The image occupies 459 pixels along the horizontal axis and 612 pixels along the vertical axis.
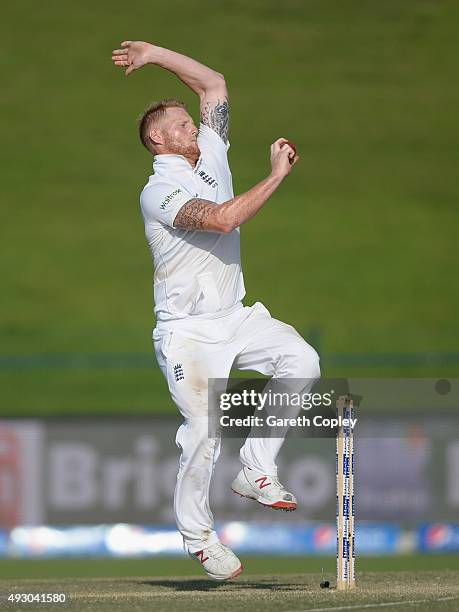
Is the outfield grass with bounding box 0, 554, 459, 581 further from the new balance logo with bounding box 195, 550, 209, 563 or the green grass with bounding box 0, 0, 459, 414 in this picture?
the green grass with bounding box 0, 0, 459, 414

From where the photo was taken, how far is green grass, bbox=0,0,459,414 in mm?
27422

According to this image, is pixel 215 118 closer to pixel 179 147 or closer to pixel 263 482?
pixel 179 147

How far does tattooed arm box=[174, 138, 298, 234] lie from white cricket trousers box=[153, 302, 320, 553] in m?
0.64

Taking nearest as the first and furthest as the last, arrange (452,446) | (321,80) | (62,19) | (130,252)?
(452,446)
(130,252)
(321,80)
(62,19)

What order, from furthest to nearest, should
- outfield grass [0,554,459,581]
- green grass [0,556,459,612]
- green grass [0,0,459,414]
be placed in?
green grass [0,0,459,414]
outfield grass [0,554,459,581]
green grass [0,556,459,612]

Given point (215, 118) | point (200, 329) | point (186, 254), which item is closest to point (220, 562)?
point (200, 329)

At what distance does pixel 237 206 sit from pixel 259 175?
24151mm

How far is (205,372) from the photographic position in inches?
371

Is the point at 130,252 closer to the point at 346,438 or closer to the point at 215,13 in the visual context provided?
the point at 215,13

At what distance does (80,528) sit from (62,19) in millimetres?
28089

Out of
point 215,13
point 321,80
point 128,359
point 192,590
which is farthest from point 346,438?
point 215,13

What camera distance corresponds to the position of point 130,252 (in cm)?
3069

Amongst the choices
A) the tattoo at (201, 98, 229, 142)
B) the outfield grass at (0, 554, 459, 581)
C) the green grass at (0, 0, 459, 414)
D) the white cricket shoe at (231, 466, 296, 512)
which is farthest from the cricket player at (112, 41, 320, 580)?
the green grass at (0, 0, 459, 414)

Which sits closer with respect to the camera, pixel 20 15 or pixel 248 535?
pixel 248 535
